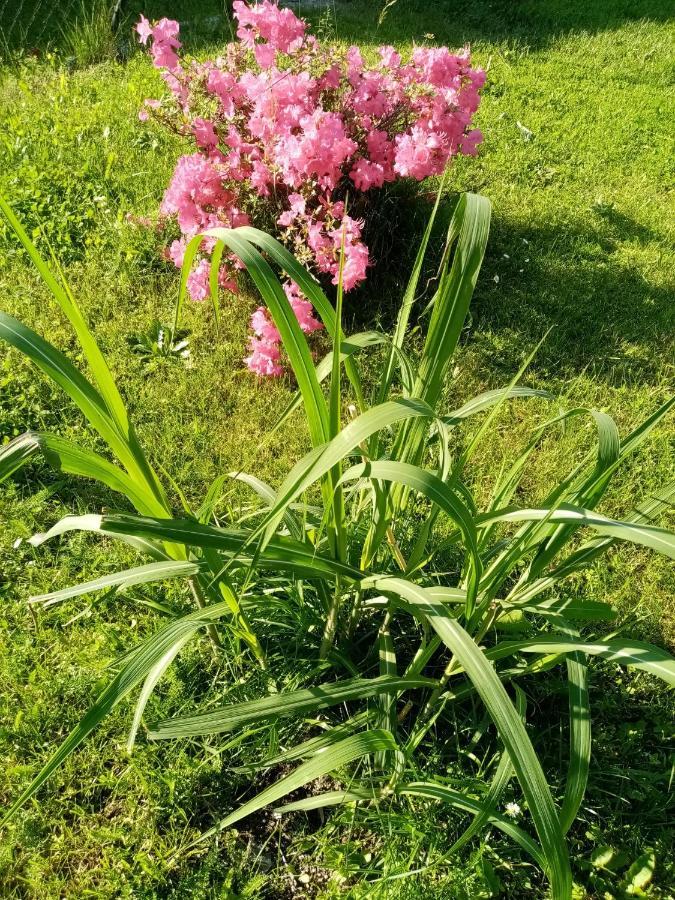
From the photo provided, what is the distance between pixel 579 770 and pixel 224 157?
2.64 m

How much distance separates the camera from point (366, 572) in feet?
4.93

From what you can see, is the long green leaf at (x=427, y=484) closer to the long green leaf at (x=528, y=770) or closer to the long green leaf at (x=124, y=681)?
the long green leaf at (x=528, y=770)

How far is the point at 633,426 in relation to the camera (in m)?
2.87

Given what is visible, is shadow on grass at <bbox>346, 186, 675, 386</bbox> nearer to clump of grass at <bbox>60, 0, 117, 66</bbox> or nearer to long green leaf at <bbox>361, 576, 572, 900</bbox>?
long green leaf at <bbox>361, 576, 572, 900</bbox>

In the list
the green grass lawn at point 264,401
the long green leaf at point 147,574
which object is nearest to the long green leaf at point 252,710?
the long green leaf at point 147,574

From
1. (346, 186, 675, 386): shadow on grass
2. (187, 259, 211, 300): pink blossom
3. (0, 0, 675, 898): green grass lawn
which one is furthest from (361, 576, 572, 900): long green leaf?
(187, 259, 211, 300): pink blossom

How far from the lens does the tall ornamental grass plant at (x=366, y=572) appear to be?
1.16m

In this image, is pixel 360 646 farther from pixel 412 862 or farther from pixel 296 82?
pixel 296 82

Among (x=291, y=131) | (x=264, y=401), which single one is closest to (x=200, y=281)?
(x=264, y=401)

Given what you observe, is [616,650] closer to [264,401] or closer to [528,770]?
[528,770]

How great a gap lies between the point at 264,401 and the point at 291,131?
1077mm

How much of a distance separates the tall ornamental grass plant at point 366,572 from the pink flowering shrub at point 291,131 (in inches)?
50.1

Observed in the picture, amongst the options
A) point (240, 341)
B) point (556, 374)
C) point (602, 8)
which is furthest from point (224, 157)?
point (602, 8)

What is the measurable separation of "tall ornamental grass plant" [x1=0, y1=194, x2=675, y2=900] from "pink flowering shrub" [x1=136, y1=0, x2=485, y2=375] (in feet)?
4.17
